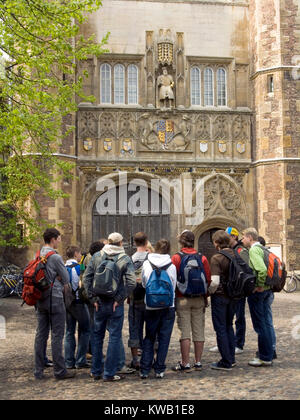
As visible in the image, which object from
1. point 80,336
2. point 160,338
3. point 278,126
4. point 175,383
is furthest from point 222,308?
point 278,126

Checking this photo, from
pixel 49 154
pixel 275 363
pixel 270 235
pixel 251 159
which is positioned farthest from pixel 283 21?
pixel 275 363

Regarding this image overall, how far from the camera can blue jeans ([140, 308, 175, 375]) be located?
5.94 metres

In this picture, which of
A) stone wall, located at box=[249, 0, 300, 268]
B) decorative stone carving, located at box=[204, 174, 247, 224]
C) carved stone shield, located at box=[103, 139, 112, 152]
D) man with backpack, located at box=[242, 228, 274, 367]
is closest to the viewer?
man with backpack, located at box=[242, 228, 274, 367]

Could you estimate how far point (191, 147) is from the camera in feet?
59.3

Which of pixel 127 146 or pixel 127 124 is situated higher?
pixel 127 124

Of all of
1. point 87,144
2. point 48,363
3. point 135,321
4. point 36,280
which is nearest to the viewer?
point 36,280

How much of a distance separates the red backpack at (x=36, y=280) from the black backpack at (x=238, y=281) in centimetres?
219

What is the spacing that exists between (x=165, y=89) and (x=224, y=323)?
42.8ft

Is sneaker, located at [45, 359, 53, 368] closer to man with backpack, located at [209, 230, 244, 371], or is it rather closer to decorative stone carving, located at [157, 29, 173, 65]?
man with backpack, located at [209, 230, 244, 371]

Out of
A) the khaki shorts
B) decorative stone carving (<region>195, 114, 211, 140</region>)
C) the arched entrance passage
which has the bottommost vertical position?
the khaki shorts

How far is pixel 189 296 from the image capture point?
6176 millimetres

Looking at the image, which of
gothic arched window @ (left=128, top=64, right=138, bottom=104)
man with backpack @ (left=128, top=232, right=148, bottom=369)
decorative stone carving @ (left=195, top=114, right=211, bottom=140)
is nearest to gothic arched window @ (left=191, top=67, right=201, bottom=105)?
decorative stone carving @ (left=195, top=114, right=211, bottom=140)

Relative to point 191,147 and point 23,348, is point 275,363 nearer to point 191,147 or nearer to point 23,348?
point 23,348

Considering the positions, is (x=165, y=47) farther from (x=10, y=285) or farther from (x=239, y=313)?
(x=239, y=313)
